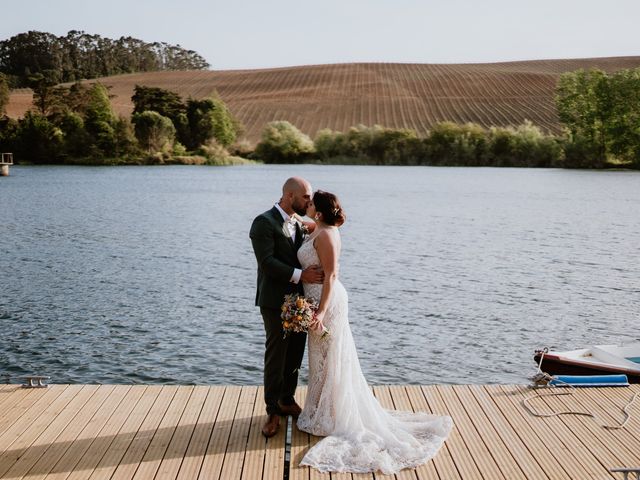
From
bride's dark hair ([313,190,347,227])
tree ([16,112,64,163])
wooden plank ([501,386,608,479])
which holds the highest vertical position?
bride's dark hair ([313,190,347,227])

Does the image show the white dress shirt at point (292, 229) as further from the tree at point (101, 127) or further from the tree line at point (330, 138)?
the tree at point (101, 127)

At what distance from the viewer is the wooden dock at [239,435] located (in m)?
5.34

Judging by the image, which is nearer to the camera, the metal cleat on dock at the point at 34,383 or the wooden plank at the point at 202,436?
the wooden plank at the point at 202,436

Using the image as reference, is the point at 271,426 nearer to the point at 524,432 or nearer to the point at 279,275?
the point at 279,275

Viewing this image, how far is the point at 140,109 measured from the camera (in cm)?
8762

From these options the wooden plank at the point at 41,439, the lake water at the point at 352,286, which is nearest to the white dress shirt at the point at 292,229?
the wooden plank at the point at 41,439

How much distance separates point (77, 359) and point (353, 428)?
6.94 meters

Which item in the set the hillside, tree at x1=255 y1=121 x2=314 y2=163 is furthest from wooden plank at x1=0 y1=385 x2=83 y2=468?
the hillside

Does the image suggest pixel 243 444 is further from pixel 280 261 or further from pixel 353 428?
pixel 280 261

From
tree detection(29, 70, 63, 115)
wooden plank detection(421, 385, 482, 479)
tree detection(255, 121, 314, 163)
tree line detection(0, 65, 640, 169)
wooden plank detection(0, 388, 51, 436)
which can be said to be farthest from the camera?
tree detection(29, 70, 63, 115)

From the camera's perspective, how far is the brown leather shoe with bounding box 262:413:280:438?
5.89m

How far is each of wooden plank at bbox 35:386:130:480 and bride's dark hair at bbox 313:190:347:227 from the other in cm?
237

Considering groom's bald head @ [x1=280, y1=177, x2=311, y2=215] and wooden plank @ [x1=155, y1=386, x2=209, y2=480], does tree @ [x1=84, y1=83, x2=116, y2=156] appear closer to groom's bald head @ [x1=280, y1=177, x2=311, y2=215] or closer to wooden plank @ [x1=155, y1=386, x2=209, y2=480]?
wooden plank @ [x1=155, y1=386, x2=209, y2=480]

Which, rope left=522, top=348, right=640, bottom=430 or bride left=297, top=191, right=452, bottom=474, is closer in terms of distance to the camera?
bride left=297, top=191, right=452, bottom=474
